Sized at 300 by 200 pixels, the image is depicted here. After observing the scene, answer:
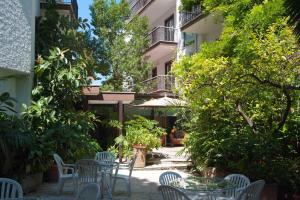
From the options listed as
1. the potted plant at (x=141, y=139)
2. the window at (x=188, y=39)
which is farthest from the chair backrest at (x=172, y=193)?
the window at (x=188, y=39)

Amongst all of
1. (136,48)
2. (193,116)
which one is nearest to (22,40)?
(193,116)

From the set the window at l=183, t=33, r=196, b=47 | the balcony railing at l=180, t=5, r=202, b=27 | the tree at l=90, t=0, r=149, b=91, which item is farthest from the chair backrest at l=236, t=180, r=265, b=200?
the tree at l=90, t=0, r=149, b=91

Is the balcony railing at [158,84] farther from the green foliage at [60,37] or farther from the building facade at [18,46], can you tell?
the building facade at [18,46]

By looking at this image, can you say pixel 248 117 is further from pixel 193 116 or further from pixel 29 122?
pixel 29 122

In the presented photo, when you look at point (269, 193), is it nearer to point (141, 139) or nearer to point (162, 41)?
point (141, 139)

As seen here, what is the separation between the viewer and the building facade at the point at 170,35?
1875cm

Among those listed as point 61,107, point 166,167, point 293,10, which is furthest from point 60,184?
point 293,10

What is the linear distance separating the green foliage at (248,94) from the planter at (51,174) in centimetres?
417

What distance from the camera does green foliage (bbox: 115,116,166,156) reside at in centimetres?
1367

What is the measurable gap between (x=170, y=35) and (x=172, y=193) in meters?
18.4

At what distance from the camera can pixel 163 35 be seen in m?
22.3

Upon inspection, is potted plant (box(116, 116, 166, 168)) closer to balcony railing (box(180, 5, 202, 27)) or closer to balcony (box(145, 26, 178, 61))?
balcony railing (box(180, 5, 202, 27))

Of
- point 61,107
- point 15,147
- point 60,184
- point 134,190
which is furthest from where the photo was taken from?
point 61,107

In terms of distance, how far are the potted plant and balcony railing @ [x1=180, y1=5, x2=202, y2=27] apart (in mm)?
6306
